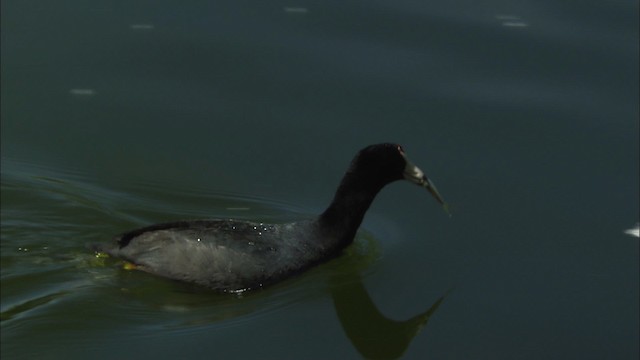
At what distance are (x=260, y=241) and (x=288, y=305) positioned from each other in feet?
A: 1.52

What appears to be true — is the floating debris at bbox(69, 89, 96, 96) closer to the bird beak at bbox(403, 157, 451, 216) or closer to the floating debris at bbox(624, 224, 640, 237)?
the bird beak at bbox(403, 157, 451, 216)

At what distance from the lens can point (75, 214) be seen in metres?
9.43

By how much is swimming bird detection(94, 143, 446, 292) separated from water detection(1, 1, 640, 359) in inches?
4.5

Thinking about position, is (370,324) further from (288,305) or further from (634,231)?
(634,231)

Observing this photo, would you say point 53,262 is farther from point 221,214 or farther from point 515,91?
point 515,91

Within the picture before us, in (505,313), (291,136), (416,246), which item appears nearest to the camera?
(505,313)

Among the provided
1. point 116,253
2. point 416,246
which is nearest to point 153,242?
point 116,253

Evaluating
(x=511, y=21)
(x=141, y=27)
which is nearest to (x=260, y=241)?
(x=141, y=27)

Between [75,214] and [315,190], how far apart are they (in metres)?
1.66

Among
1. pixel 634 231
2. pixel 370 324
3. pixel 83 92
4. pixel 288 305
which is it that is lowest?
pixel 370 324

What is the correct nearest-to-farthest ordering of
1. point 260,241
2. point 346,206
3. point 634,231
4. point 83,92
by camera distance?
point 260,241 < point 346,206 < point 634,231 < point 83,92

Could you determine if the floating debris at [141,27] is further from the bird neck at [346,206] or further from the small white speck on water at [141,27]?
the bird neck at [346,206]

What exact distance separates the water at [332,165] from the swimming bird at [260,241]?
0.37 ft

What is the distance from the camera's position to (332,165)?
10047mm
